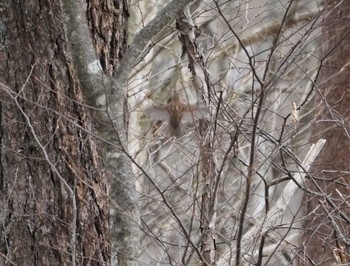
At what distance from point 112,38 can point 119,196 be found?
5.04 feet

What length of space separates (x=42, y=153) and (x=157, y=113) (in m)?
0.64

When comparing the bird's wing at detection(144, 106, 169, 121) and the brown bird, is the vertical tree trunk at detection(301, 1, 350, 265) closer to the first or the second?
the brown bird

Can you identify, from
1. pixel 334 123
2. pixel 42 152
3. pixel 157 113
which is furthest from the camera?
pixel 334 123

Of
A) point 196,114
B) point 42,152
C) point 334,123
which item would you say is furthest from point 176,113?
point 334,123

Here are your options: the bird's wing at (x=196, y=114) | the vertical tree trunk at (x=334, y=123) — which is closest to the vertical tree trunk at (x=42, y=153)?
the bird's wing at (x=196, y=114)

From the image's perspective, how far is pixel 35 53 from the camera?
15.9 feet

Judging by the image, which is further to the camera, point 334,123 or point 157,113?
point 334,123

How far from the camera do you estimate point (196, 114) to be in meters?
4.80

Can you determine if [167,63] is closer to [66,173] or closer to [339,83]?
[339,83]

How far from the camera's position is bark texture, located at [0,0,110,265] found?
4.79 m

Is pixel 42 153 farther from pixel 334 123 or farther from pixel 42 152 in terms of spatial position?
pixel 334 123

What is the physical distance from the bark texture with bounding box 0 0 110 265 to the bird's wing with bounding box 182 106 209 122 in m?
0.51

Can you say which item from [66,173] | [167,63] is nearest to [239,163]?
[66,173]

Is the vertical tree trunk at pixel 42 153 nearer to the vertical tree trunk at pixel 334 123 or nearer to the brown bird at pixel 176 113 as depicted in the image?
the brown bird at pixel 176 113
